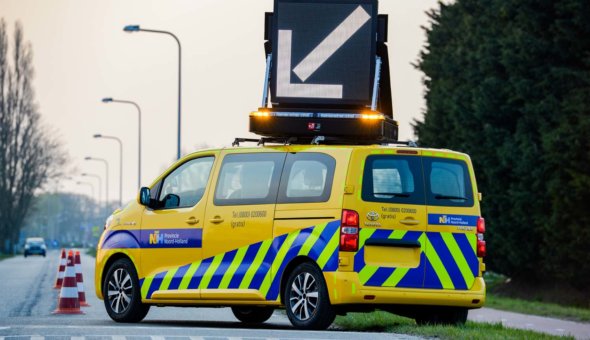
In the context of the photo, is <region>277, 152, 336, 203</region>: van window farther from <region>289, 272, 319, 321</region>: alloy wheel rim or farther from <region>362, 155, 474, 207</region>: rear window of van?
<region>289, 272, 319, 321</region>: alloy wheel rim

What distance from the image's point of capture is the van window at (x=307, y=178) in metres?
14.4

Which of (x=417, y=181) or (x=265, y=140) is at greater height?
(x=265, y=140)

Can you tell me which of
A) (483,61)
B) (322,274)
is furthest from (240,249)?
(483,61)

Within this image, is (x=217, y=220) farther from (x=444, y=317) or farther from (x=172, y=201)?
(x=444, y=317)

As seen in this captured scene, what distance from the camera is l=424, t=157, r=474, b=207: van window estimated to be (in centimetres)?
1451

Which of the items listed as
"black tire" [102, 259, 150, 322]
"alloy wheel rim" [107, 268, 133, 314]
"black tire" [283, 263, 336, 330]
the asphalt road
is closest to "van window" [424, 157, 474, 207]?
"black tire" [283, 263, 336, 330]

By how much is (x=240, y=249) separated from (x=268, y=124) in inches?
57.9

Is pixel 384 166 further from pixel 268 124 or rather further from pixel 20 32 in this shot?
pixel 20 32

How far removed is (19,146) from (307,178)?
8050 centimetres

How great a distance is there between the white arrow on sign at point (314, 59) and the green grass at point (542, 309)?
40.9ft

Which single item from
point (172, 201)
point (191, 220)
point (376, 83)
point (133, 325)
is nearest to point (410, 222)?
point (376, 83)

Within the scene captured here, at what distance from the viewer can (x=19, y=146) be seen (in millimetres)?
92875

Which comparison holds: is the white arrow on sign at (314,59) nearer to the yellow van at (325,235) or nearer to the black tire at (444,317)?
the yellow van at (325,235)

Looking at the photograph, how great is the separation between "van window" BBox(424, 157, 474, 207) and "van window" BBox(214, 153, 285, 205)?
1673mm
